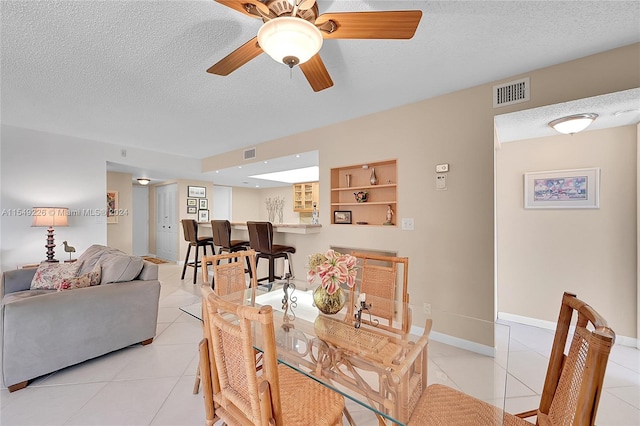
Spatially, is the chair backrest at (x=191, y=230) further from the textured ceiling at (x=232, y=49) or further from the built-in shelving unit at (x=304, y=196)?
the built-in shelving unit at (x=304, y=196)

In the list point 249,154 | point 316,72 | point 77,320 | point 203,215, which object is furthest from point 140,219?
point 316,72

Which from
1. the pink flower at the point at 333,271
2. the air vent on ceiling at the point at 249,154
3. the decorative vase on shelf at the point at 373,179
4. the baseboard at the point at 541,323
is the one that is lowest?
the baseboard at the point at 541,323

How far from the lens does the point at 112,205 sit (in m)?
5.82

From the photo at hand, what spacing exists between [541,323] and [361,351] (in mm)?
2868

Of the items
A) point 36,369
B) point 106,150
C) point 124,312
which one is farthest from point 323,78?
point 106,150

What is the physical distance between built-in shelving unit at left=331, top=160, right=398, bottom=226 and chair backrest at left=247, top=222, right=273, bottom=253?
88 cm

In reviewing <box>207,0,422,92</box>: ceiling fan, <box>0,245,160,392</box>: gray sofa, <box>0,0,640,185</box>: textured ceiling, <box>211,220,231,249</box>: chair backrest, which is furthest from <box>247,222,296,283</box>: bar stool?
<box>207,0,422,92</box>: ceiling fan

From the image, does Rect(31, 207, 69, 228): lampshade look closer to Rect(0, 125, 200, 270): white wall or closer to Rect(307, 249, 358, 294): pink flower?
Rect(0, 125, 200, 270): white wall

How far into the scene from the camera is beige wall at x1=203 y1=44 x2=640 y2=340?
214cm

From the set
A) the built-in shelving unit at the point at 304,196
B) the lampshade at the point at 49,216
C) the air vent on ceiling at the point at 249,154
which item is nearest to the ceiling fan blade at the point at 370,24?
the air vent on ceiling at the point at 249,154

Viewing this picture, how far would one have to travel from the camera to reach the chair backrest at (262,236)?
3.47 m

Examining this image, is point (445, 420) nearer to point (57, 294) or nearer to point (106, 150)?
point (57, 294)

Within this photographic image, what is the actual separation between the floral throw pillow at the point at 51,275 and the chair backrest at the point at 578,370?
3.85 meters

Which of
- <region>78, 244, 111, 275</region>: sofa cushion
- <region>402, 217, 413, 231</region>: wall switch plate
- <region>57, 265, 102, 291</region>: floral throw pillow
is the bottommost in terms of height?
<region>57, 265, 102, 291</region>: floral throw pillow
